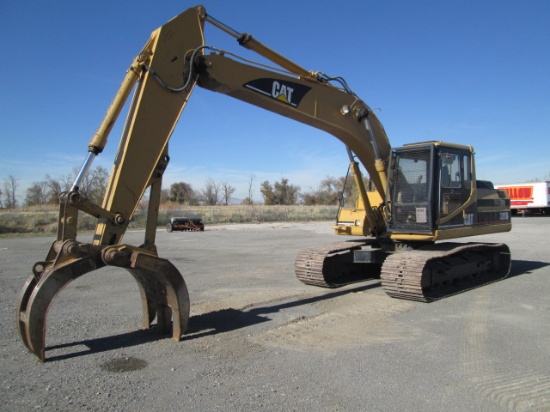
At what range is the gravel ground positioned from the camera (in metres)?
3.97

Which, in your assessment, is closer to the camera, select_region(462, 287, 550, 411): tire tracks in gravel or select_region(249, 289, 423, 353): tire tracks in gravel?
select_region(462, 287, 550, 411): tire tracks in gravel

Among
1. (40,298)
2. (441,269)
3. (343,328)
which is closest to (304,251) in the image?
(441,269)

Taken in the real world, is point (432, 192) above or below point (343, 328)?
above

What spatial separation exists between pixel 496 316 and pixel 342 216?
11.5 ft

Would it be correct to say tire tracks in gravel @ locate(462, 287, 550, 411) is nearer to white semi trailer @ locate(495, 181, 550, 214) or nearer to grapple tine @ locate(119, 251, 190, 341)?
grapple tine @ locate(119, 251, 190, 341)

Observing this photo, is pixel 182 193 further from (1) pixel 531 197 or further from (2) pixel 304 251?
(2) pixel 304 251

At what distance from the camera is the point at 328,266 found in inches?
360

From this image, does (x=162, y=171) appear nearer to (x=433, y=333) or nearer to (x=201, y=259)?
(x=433, y=333)

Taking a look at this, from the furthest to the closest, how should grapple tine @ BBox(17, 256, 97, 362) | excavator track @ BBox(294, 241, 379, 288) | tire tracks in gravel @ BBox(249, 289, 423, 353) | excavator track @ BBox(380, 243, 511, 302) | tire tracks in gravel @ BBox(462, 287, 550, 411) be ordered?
excavator track @ BBox(294, 241, 379, 288) → excavator track @ BBox(380, 243, 511, 302) → tire tracks in gravel @ BBox(249, 289, 423, 353) → grapple tine @ BBox(17, 256, 97, 362) → tire tracks in gravel @ BBox(462, 287, 550, 411)

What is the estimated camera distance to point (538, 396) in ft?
13.1

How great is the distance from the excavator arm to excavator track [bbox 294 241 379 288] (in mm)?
3445

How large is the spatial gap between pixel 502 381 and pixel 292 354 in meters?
2.14

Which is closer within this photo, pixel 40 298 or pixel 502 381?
pixel 502 381

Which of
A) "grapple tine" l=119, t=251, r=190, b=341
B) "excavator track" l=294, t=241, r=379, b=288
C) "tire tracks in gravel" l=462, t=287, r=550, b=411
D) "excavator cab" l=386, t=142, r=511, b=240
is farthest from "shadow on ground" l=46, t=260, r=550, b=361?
"tire tracks in gravel" l=462, t=287, r=550, b=411
